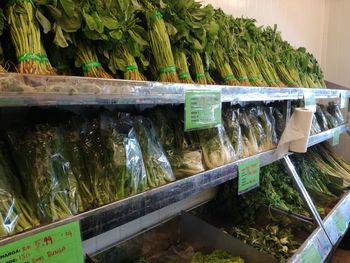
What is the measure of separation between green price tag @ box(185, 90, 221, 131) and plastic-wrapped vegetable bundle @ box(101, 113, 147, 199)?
179 millimetres

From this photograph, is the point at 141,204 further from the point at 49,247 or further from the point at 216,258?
the point at 216,258

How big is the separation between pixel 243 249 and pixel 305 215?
0.57 metres

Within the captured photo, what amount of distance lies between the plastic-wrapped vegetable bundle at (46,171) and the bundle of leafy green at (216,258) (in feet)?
3.00

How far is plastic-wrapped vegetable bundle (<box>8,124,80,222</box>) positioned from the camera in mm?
648

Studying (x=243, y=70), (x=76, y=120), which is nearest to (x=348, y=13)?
(x=243, y=70)

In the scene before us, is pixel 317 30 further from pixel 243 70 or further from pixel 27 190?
pixel 27 190

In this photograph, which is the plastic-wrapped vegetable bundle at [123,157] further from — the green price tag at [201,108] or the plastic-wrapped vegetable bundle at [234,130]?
the plastic-wrapped vegetable bundle at [234,130]

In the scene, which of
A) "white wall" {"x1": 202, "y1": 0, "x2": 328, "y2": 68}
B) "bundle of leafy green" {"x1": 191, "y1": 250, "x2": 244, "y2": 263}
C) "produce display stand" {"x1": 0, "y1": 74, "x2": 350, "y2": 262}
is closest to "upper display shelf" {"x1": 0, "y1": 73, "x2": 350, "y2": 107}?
"produce display stand" {"x1": 0, "y1": 74, "x2": 350, "y2": 262}

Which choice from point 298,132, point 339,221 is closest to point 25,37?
point 298,132

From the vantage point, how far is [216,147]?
1136mm

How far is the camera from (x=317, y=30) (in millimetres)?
3350

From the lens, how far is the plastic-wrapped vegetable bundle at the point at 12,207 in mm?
564

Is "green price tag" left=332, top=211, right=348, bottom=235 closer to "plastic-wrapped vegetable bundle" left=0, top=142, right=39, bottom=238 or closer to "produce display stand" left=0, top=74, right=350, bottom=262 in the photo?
"produce display stand" left=0, top=74, right=350, bottom=262

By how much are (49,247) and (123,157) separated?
323 millimetres
